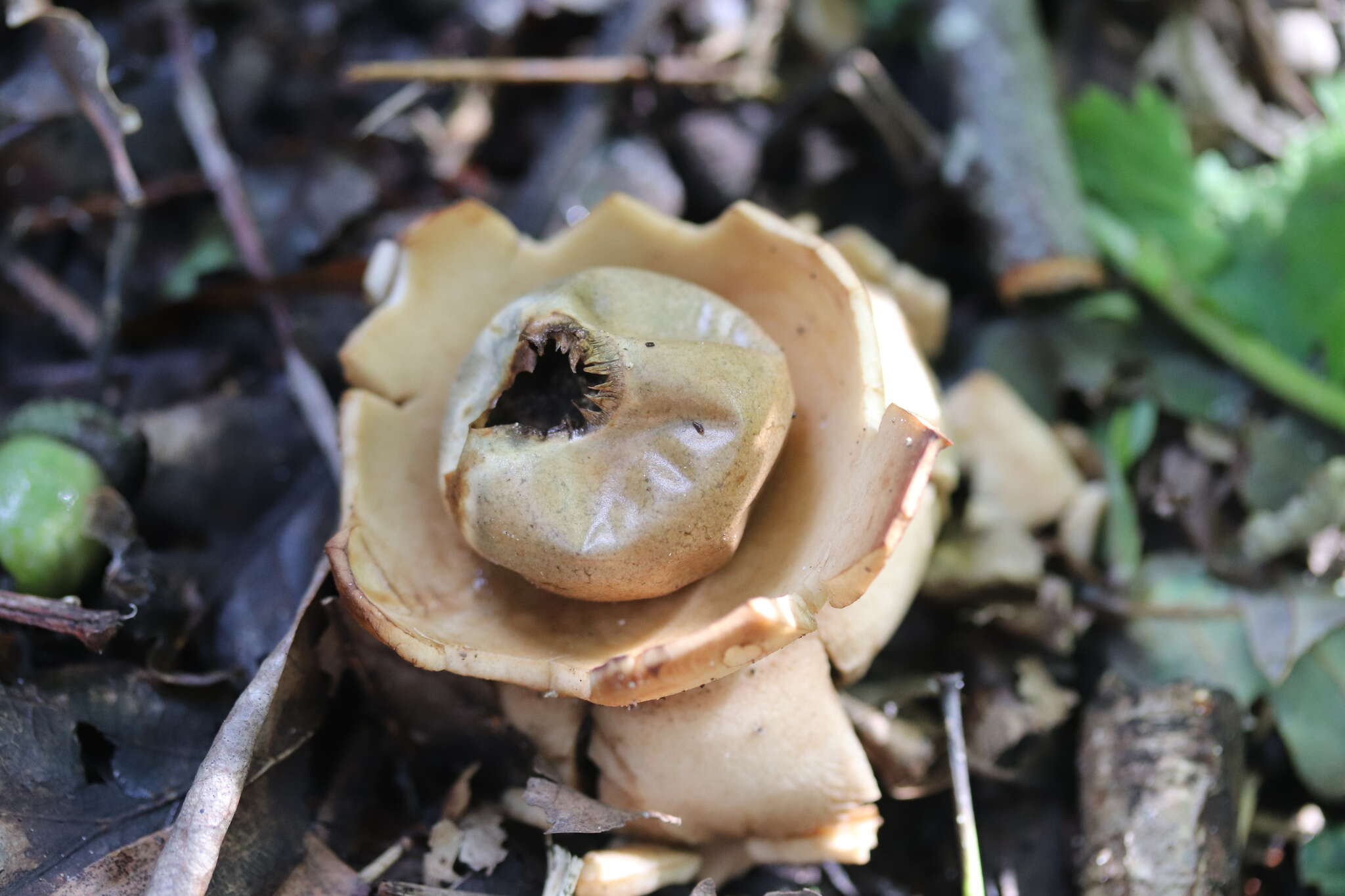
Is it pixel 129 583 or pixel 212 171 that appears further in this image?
pixel 212 171

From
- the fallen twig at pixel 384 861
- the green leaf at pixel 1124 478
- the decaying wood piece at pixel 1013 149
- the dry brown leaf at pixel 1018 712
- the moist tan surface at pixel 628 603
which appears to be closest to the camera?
the moist tan surface at pixel 628 603

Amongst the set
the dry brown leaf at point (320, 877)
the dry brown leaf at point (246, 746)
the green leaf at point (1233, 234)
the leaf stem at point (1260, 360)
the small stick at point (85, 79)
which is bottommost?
the dry brown leaf at point (320, 877)

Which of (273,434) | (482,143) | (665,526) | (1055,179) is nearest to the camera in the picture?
(665,526)

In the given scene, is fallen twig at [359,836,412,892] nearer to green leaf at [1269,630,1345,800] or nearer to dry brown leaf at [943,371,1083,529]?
dry brown leaf at [943,371,1083,529]

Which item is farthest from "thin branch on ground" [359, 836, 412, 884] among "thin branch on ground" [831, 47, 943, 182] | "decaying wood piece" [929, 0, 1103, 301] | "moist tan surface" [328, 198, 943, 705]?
"thin branch on ground" [831, 47, 943, 182]

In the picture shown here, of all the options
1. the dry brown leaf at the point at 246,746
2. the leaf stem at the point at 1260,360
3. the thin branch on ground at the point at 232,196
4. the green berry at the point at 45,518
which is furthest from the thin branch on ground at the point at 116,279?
the leaf stem at the point at 1260,360

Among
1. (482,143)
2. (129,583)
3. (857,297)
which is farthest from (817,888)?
(482,143)

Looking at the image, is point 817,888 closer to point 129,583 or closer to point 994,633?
point 994,633

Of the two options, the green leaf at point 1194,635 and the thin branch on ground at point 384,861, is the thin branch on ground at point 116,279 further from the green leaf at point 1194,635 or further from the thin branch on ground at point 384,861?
the green leaf at point 1194,635

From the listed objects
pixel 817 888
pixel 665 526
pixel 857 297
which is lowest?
pixel 817 888
